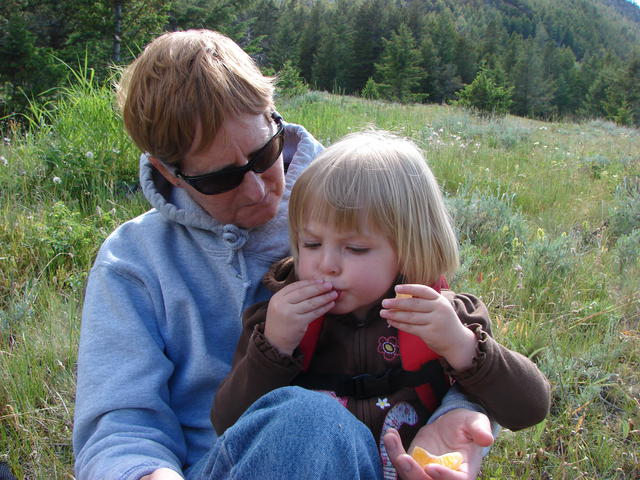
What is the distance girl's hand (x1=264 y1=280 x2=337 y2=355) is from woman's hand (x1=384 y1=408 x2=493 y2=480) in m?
0.37

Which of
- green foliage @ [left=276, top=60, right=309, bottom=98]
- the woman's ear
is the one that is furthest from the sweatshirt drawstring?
green foliage @ [left=276, top=60, right=309, bottom=98]

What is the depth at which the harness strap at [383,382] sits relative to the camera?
153 cm

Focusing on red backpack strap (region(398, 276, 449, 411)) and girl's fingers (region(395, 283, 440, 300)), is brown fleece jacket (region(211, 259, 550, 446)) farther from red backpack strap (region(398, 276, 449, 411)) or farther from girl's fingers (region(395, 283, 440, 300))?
girl's fingers (region(395, 283, 440, 300))

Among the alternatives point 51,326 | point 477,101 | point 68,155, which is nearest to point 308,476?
point 51,326

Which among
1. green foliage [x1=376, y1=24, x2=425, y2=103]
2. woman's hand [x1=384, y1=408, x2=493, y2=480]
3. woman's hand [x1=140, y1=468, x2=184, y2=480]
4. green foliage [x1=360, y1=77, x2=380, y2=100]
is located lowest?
green foliage [x1=376, y1=24, x2=425, y2=103]

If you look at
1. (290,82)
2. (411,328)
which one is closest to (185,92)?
(411,328)

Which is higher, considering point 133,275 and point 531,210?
point 133,275

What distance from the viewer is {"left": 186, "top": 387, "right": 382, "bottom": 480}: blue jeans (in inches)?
42.1

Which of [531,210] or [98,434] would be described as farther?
[531,210]

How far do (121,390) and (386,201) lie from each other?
966 millimetres

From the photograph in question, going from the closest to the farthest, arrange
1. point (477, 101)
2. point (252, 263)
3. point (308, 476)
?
A: point (308, 476), point (252, 263), point (477, 101)

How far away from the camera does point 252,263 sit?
6.31 ft

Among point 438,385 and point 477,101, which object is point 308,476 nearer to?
point 438,385

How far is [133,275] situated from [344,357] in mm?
762
